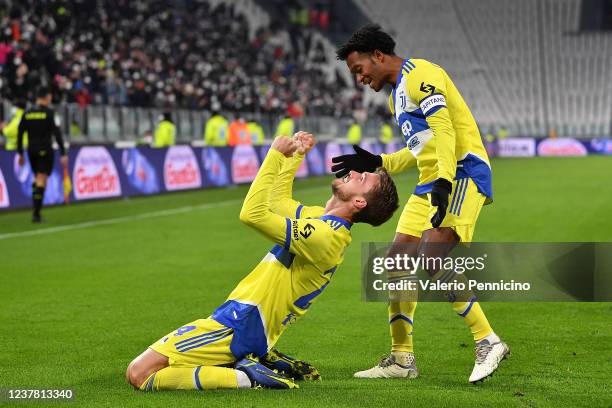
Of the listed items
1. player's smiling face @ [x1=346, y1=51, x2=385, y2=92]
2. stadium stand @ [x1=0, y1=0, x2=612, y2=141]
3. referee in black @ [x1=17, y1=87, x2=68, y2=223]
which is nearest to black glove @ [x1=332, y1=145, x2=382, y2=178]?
player's smiling face @ [x1=346, y1=51, x2=385, y2=92]

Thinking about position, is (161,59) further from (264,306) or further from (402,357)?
(264,306)

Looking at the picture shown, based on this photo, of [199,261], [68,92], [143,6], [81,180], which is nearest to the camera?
[199,261]

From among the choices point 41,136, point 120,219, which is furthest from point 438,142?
point 41,136

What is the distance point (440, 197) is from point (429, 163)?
675 mm

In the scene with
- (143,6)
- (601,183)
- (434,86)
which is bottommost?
(601,183)

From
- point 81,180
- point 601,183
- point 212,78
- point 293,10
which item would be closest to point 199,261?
point 81,180

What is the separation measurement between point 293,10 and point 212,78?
22801 mm

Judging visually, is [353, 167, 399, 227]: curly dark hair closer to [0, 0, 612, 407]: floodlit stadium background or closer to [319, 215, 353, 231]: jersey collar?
[319, 215, 353, 231]: jersey collar

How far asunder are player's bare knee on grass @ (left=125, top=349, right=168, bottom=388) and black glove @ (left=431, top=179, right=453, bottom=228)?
1.76 m

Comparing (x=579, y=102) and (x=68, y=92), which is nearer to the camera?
(x=68, y=92)

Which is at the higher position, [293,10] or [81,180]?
[293,10]

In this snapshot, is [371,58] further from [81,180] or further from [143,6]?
[143,6]

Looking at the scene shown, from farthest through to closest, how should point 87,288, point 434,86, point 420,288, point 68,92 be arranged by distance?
point 68,92 < point 87,288 < point 420,288 < point 434,86

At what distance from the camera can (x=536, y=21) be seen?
7150cm
